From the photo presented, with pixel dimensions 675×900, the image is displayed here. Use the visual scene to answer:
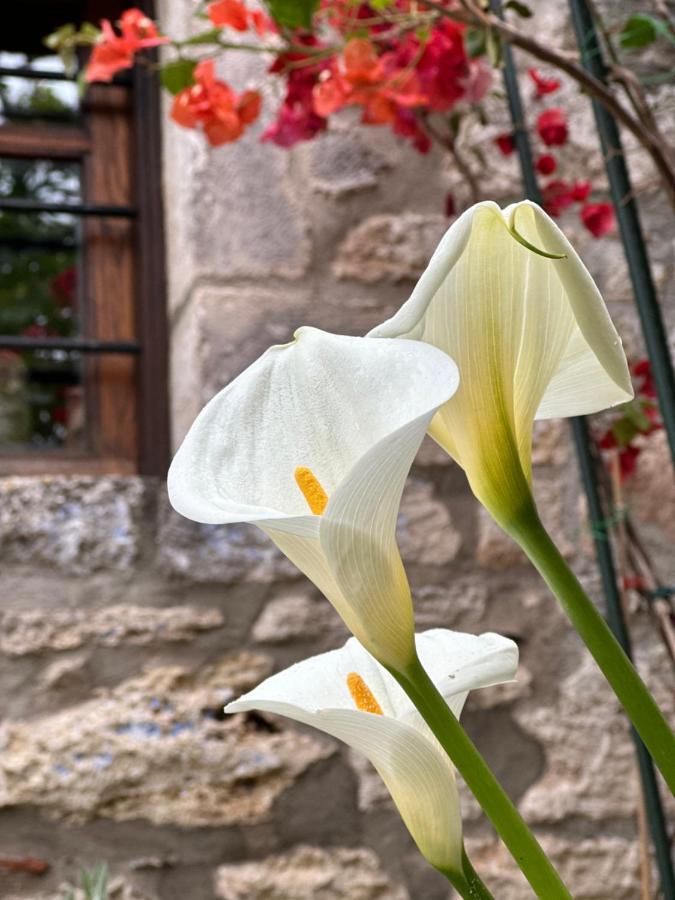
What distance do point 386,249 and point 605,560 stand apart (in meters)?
0.68

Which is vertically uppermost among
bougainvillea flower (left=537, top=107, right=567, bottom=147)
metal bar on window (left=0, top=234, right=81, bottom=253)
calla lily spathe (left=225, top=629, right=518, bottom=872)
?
bougainvillea flower (left=537, top=107, right=567, bottom=147)

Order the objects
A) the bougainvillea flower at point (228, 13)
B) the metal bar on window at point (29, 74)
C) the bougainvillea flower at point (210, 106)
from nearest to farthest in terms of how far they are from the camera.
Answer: the bougainvillea flower at point (228, 13) < the bougainvillea flower at point (210, 106) < the metal bar on window at point (29, 74)

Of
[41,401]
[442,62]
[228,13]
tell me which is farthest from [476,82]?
[41,401]

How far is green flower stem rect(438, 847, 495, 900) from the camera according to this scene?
0.33 metres

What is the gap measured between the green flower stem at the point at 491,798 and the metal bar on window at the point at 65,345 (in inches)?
57.8

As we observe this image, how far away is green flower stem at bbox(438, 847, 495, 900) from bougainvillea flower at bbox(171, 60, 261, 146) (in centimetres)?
113

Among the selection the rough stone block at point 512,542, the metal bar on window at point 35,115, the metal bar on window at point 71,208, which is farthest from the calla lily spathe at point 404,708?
the metal bar on window at point 35,115

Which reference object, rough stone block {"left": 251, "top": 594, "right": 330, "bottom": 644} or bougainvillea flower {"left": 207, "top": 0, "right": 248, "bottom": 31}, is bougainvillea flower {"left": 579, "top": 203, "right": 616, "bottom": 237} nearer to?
bougainvillea flower {"left": 207, "top": 0, "right": 248, "bottom": 31}

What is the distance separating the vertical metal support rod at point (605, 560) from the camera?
3.61 feet

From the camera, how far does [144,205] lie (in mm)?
1782

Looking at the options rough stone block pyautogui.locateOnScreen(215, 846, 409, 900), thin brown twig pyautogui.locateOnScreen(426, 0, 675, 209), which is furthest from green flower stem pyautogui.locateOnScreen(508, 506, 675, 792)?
rough stone block pyautogui.locateOnScreen(215, 846, 409, 900)

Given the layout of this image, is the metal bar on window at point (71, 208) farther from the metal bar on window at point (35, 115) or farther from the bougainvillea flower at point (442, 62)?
the bougainvillea flower at point (442, 62)

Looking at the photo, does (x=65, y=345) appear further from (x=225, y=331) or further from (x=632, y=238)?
(x=632, y=238)

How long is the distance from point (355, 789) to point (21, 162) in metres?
1.14
